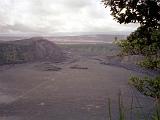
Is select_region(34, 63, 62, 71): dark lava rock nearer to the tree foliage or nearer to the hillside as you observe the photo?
the hillside

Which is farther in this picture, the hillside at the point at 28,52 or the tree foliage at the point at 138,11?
the hillside at the point at 28,52

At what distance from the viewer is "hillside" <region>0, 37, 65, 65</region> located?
367 feet

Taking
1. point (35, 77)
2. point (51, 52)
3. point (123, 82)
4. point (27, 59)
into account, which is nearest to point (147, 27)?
point (123, 82)

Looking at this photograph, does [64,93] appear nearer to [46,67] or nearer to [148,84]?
[46,67]

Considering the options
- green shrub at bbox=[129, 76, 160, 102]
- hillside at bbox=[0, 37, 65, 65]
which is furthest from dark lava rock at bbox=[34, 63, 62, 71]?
green shrub at bbox=[129, 76, 160, 102]

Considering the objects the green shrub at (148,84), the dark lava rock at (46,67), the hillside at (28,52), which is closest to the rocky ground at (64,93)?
the dark lava rock at (46,67)

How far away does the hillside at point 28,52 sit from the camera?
11200 cm

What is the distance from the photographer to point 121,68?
10444 cm

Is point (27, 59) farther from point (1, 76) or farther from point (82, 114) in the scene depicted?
point (82, 114)

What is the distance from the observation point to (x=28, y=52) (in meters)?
121

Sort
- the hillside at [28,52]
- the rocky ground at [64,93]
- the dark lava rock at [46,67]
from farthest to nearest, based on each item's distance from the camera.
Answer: the hillside at [28,52] → the dark lava rock at [46,67] → the rocky ground at [64,93]

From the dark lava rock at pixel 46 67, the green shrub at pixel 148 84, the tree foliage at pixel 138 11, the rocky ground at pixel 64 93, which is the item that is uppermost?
the tree foliage at pixel 138 11

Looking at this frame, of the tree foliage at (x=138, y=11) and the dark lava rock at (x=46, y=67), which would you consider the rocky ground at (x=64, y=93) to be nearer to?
the dark lava rock at (x=46, y=67)

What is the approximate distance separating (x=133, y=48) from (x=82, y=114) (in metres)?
33.5
